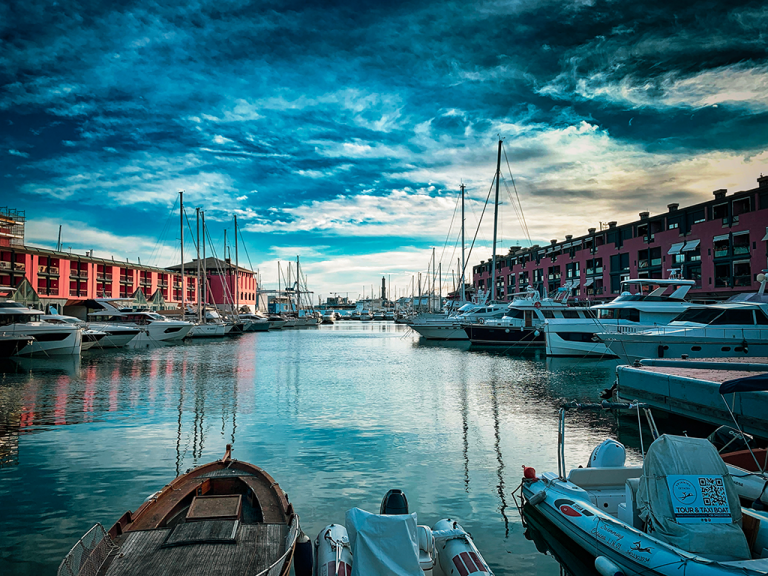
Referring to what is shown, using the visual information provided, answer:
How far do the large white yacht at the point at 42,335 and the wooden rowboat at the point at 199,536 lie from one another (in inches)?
1394

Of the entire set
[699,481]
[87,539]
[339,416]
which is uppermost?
[699,481]

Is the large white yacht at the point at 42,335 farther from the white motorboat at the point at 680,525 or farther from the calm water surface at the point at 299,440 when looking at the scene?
the white motorboat at the point at 680,525

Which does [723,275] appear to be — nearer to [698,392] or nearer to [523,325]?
[523,325]

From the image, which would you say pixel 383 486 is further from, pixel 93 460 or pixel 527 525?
pixel 93 460

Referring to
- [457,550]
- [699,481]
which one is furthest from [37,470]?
[699,481]

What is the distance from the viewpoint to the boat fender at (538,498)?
27.3 feet

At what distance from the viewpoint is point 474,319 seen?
2098 inches

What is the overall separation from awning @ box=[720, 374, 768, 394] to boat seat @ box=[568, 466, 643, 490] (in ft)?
7.38

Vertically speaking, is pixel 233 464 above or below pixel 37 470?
above

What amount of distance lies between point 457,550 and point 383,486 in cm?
396

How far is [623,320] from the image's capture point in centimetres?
3416

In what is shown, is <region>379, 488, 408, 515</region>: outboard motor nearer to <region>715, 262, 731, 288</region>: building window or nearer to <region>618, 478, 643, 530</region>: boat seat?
<region>618, 478, 643, 530</region>: boat seat

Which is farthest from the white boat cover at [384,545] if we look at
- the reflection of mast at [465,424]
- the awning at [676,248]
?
the awning at [676,248]

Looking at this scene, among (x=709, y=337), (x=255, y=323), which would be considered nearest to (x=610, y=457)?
(x=709, y=337)
